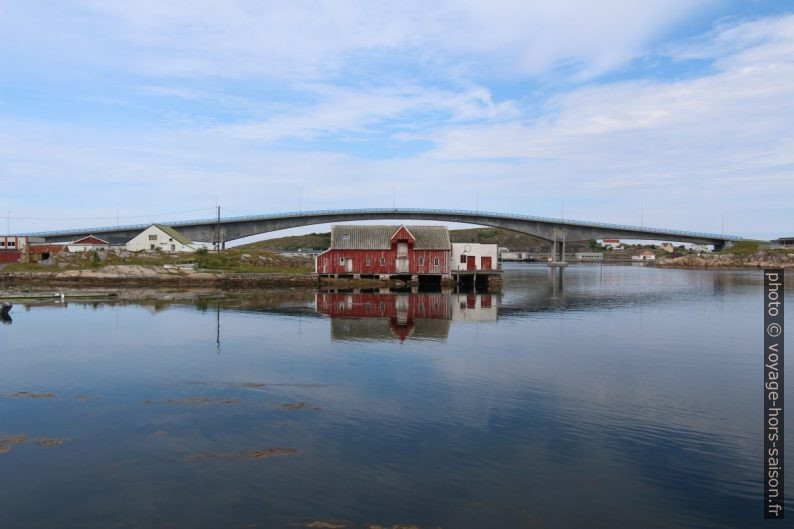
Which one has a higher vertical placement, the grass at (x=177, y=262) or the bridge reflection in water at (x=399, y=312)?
the grass at (x=177, y=262)

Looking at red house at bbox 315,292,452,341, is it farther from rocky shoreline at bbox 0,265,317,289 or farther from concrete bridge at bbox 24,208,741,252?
concrete bridge at bbox 24,208,741,252

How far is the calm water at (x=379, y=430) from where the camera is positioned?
11.2 meters

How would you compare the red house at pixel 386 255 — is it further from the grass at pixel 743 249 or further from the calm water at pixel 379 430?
the grass at pixel 743 249

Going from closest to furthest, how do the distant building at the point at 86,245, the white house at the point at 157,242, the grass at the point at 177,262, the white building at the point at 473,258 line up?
the grass at the point at 177,262 → the white building at the point at 473,258 → the distant building at the point at 86,245 → the white house at the point at 157,242

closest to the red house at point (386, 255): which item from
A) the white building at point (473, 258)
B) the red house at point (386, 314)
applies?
the white building at point (473, 258)

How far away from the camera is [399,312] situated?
4366cm

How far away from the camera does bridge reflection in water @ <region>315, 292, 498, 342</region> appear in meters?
33.2

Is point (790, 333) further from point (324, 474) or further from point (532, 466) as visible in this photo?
point (324, 474)

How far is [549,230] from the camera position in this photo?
140125 mm

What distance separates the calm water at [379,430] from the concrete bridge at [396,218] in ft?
273

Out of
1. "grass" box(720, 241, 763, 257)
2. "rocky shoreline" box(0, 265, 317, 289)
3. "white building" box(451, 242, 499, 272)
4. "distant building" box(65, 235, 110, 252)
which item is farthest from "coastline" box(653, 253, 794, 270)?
"distant building" box(65, 235, 110, 252)

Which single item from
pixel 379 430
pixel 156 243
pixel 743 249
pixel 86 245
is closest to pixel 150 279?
pixel 156 243

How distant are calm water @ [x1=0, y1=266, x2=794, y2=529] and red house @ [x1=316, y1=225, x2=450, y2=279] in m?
34.9

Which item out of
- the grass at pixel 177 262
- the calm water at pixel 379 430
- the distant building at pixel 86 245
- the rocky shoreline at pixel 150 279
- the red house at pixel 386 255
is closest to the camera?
the calm water at pixel 379 430
